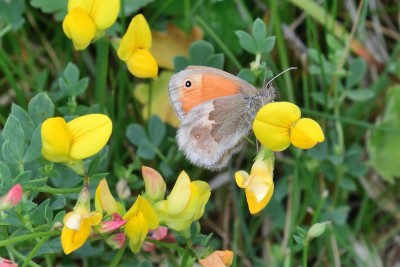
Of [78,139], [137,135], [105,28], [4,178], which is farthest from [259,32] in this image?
[4,178]

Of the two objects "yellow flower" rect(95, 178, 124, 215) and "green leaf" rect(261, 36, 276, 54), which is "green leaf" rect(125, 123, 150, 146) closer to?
"green leaf" rect(261, 36, 276, 54)

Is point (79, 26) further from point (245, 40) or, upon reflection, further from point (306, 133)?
point (306, 133)

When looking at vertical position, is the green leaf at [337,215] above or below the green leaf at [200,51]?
below

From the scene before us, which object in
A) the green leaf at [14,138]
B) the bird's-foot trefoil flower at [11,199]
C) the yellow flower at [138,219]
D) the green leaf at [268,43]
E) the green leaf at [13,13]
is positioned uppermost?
the bird's-foot trefoil flower at [11,199]

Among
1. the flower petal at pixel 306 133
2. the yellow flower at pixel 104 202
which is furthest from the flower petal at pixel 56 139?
the flower petal at pixel 306 133

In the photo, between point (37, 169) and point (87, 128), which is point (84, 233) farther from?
point (37, 169)

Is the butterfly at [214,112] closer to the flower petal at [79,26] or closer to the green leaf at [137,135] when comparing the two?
the flower petal at [79,26]

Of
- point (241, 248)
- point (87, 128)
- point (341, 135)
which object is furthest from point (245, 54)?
point (87, 128)
